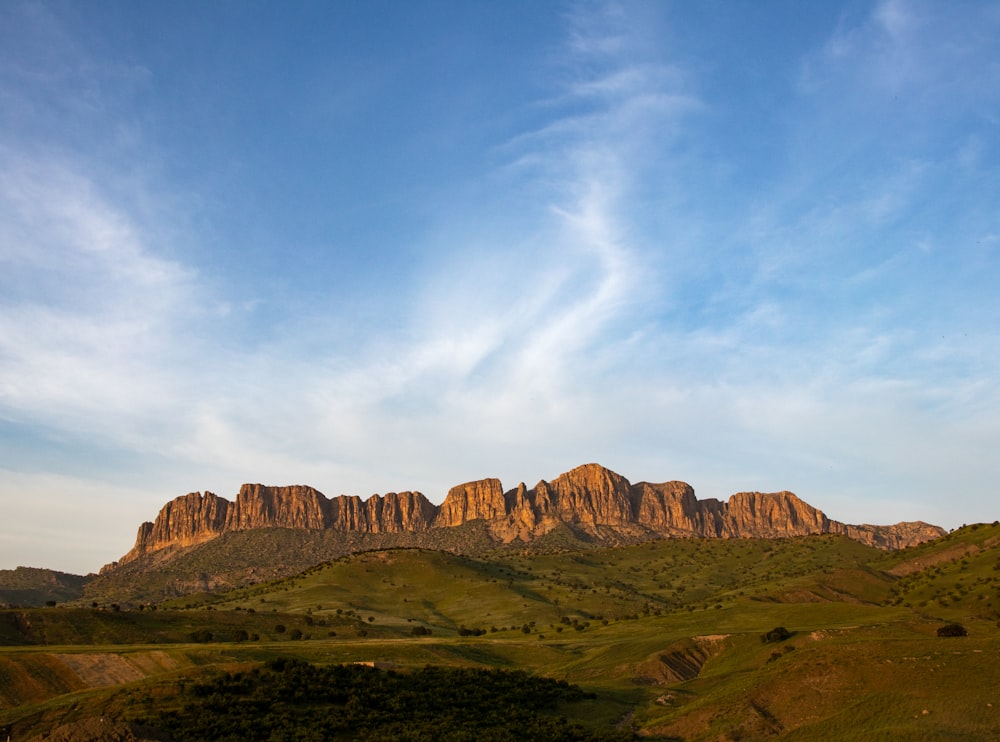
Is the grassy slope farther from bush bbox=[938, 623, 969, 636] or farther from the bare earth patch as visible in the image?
bush bbox=[938, 623, 969, 636]

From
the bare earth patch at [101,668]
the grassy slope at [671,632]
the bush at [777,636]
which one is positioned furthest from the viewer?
the bush at [777,636]

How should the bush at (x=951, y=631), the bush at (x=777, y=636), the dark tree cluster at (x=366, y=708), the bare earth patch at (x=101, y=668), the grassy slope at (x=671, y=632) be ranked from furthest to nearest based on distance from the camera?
the bush at (x=777, y=636) < the bush at (x=951, y=631) < the bare earth patch at (x=101, y=668) < the grassy slope at (x=671, y=632) < the dark tree cluster at (x=366, y=708)

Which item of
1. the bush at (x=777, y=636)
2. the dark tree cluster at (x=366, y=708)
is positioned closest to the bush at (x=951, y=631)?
the bush at (x=777, y=636)

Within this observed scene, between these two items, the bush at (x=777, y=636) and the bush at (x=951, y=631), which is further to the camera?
the bush at (x=777, y=636)

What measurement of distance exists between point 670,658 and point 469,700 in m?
25.5

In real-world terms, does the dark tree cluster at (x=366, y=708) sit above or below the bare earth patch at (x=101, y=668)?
below

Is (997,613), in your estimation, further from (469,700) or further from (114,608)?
(114,608)

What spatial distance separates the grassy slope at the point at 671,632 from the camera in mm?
44406

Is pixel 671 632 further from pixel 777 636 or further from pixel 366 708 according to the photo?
pixel 366 708

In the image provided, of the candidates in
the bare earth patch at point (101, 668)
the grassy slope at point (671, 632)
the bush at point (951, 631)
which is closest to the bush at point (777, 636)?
the grassy slope at point (671, 632)

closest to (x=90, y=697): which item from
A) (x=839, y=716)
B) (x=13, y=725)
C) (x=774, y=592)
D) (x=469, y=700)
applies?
(x=13, y=725)

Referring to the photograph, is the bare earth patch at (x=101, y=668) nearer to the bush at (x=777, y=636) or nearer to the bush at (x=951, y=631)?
the bush at (x=777, y=636)

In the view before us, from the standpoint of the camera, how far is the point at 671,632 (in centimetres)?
8475

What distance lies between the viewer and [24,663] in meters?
57.1
